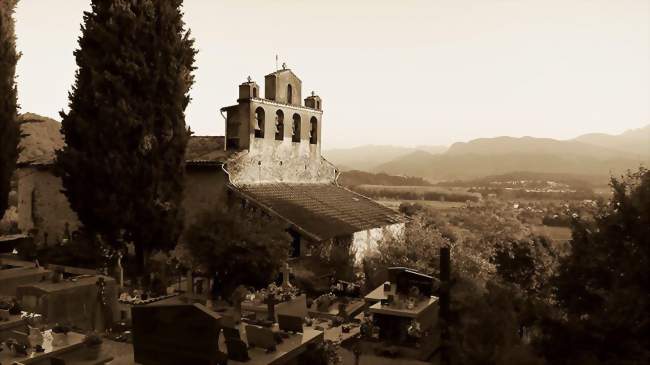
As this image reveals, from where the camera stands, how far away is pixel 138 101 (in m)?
22.5

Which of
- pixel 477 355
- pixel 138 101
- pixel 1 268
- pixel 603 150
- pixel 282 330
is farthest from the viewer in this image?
pixel 603 150

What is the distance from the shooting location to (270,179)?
29156 mm

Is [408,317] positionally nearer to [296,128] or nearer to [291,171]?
[291,171]

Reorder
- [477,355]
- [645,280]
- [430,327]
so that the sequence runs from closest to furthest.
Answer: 1. [645,280]
2. [477,355]
3. [430,327]

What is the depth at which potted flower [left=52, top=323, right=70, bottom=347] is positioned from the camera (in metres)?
11.9

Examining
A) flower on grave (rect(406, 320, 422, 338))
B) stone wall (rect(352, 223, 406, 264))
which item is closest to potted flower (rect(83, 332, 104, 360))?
flower on grave (rect(406, 320, 422, 338))

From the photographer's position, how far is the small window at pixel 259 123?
28734 millimetres

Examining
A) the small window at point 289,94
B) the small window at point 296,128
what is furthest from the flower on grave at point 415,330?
the small window at point 289,94

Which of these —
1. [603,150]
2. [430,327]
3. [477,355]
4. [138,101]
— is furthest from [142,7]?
[603,150]

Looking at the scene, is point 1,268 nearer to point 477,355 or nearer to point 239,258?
point 239,258

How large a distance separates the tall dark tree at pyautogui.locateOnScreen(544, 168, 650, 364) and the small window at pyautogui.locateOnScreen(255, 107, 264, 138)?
20414 mm

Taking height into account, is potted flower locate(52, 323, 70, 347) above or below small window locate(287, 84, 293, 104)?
below

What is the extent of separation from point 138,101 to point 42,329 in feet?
41.0

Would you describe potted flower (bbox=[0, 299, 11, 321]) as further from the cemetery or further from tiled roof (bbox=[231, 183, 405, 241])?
tiled roof (bbox=[231, 183, 405, 241])
